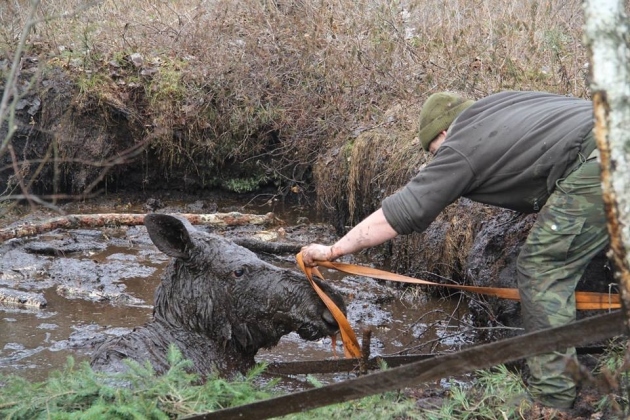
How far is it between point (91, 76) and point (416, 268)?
700 cm

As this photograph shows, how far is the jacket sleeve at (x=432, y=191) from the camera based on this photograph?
183 inches

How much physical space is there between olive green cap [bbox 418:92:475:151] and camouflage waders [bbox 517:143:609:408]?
2.85ft

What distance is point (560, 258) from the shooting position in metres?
4.58

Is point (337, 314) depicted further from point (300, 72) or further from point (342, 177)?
point (300, 72)

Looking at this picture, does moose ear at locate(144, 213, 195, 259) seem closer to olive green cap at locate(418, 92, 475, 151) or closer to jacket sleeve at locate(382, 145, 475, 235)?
jacket sleeve at locate(382, 145, 475, 235)

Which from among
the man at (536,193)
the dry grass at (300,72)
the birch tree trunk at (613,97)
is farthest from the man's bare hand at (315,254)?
the dry grass at (300,72)

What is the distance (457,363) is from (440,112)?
2.61m

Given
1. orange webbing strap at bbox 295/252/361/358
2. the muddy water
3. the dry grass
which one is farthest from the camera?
the dry grass

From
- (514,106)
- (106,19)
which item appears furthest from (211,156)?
(514,106)

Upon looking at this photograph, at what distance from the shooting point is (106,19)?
14.5m

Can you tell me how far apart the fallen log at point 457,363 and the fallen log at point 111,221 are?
779cm

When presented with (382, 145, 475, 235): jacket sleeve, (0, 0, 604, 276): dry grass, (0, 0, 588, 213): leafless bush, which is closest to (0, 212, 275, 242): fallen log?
(0, 0, 588, 213): leafless bush

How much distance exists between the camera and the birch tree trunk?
238cm

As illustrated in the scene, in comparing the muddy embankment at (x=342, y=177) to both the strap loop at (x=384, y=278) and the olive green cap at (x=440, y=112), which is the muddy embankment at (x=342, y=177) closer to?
the strap loop at (x=384, y=278)
